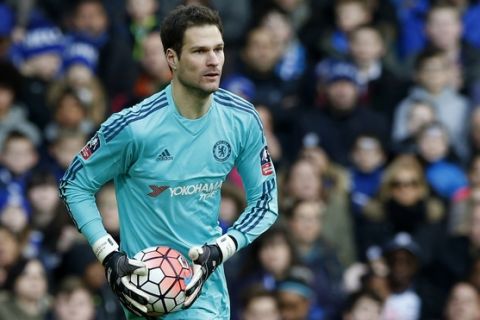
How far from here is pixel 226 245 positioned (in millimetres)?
7879

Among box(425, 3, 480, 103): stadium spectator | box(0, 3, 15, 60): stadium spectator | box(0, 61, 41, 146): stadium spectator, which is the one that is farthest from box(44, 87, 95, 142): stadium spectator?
box(425, 3, 480, 103): stadium spectator

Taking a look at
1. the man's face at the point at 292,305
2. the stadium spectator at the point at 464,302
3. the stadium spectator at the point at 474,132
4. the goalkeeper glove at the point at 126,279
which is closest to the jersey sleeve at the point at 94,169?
the goalkeeper glove at the point at 126,279

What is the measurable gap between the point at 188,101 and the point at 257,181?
23.3 inches

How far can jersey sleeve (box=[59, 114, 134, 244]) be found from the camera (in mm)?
7820

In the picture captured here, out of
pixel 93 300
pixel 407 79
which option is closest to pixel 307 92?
pixel 407 79

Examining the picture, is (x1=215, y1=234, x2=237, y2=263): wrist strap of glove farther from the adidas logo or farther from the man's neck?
the man's neck

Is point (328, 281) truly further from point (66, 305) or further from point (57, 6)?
point (57, 6)

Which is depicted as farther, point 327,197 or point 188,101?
point 327,197

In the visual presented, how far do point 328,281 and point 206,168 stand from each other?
5029mm

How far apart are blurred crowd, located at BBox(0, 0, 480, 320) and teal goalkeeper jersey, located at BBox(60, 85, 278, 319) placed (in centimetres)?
391

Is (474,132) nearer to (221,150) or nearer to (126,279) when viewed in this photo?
(221,150)

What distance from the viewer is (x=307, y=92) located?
15.1m

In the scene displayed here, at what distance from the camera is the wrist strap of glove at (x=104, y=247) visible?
779 cm

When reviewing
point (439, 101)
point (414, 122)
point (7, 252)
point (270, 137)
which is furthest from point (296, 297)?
point (439, 101)
